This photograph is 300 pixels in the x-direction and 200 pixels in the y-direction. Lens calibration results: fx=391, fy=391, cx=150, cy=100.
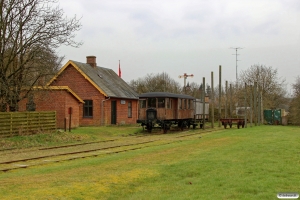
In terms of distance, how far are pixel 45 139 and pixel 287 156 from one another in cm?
1444

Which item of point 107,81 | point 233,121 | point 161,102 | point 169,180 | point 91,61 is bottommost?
point 169,180

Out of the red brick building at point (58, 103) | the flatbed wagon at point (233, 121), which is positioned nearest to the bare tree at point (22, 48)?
the red brick building at point (58, 103)

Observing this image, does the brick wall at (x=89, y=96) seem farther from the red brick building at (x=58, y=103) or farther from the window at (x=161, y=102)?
the window at (x=161, y=102)

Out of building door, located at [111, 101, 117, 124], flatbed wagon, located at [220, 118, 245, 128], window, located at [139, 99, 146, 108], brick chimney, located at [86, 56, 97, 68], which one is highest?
brick chimney, located at [86, 56, 97, 68]

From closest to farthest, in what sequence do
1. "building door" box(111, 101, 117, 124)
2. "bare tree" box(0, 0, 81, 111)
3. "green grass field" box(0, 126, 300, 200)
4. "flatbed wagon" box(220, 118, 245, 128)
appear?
"green grass field" box(0, 126, 300, 200)
"bare tree" box(0, 0, 81, 111)
"building door" box(111, 101, 117, 124)
"flatbed wagon" box(220, 118, 245, 128)

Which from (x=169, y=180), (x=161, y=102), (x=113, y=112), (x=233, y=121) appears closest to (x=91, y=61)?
(x=113, y=112)

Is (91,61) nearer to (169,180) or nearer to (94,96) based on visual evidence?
(94,96)

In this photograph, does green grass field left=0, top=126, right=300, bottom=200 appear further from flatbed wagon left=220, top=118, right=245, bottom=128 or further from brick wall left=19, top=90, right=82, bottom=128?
flatbed wagon left=220, top=118, right=245, bottom=128

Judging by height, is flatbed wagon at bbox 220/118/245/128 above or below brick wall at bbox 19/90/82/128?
below

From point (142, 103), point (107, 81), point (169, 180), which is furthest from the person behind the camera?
point (107, 81)

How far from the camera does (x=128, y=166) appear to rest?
1234cm

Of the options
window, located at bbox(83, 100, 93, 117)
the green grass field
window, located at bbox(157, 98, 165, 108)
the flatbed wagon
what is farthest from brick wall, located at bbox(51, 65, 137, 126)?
the green grass field

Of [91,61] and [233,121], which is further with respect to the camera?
[91,61]

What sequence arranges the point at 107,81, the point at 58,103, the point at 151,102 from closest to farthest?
the point at 58,103 < the point at 151,102 < the point at 107,81
